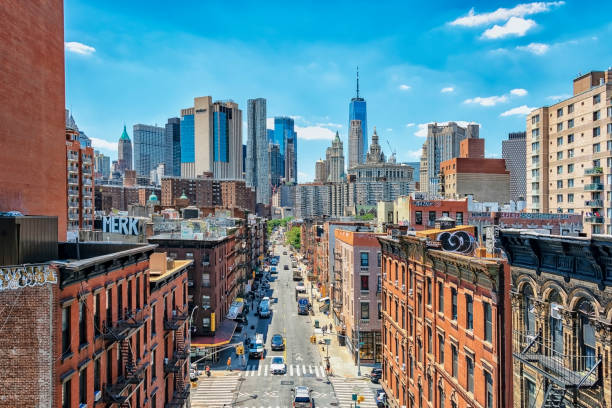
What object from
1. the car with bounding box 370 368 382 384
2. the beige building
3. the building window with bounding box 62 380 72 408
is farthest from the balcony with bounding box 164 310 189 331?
the beige building

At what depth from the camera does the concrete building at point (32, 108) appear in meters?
27.8

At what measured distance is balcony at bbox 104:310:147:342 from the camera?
75.5 ft

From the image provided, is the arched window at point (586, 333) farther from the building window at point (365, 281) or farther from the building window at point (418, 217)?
the building window at point (418, 217)

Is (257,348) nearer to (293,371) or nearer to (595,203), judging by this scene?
(293,371)

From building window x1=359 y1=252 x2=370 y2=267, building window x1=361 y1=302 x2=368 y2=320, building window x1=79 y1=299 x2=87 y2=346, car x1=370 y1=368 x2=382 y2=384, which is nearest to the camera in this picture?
building window x1=79 y1=299 x2=87 y2=346

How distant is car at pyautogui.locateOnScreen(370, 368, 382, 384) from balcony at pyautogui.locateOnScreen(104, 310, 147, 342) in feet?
109

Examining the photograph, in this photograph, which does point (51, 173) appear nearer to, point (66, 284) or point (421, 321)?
point (66, 284)

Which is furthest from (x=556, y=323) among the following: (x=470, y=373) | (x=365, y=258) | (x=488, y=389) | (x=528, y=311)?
(x=365, y=258)

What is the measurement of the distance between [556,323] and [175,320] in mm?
29562

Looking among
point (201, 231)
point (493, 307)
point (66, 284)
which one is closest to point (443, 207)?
point (201, 231)

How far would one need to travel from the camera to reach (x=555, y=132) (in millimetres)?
81750

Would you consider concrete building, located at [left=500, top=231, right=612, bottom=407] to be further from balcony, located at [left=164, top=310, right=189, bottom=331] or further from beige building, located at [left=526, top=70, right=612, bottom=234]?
beige building, located at [left=526, top=70, right=612, bottom=234]

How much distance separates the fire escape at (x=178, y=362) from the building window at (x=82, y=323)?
15.8 m

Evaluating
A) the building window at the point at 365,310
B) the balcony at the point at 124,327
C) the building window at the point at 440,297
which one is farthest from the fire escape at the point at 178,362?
the building window at the point at 365,310
